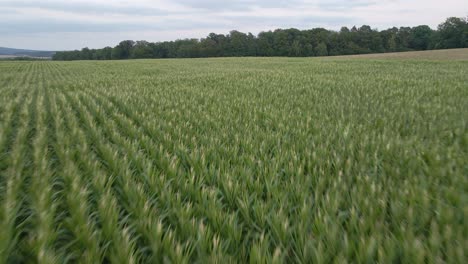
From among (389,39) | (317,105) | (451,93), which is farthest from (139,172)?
(389,39)

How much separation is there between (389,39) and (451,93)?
87147 mm

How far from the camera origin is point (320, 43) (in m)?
86.2

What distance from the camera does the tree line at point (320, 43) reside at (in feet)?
258

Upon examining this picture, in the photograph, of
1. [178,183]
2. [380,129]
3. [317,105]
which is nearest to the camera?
[178,183]

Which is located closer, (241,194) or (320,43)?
(241,194)

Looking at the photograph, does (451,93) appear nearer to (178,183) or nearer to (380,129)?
(380,129)

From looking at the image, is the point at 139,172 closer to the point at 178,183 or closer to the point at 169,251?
the point at 178,183

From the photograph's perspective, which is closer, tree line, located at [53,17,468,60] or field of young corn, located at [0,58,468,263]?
field of young corn, located at [0,58,468,263]

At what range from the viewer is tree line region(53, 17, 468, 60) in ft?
258

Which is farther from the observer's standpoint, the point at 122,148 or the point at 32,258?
the point at 122,148

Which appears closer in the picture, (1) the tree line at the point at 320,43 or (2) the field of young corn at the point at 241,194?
(2) the field of young corn at the point at 241,194

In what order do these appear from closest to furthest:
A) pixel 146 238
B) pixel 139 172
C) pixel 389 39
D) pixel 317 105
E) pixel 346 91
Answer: pixel 146 238, pixel 139 172, pixel 317 105, pixel 346 91, pixel 389 39

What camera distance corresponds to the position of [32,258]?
198 centimetres

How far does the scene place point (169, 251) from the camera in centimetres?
198
